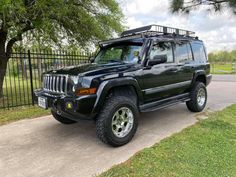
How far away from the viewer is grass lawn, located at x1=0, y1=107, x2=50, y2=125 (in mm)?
5379

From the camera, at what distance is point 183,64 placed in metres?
5.02

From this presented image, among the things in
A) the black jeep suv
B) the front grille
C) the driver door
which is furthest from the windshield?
the front grille

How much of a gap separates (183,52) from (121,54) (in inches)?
66.4

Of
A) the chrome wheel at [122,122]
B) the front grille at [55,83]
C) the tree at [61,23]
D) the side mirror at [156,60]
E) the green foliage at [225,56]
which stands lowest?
the chrome wheel at [122,122]

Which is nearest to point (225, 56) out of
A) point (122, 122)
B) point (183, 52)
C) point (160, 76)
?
point (183, 52)

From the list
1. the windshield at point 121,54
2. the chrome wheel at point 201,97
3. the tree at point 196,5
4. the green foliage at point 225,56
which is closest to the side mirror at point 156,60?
the windshield at point 121,54

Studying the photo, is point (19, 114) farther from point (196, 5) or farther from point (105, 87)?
point (196, 5)

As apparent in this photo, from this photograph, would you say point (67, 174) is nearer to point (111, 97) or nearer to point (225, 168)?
point (111, 97)

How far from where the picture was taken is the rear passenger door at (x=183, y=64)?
4.89 metres

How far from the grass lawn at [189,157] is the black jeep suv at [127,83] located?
64 centimetres

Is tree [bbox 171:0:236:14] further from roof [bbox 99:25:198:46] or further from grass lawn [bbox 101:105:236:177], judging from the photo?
grass lawn [bbox 101:105:236:177]

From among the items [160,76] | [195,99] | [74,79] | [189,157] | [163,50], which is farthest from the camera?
[195,99]

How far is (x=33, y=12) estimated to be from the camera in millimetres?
6297

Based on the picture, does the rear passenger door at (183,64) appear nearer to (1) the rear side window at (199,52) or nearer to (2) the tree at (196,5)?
(1) the rear side window at (199,52)
